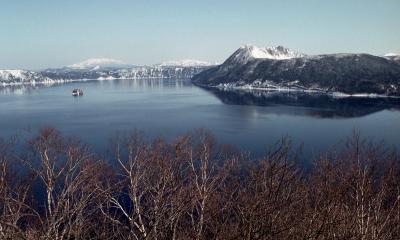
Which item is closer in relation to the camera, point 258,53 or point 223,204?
point 223,204

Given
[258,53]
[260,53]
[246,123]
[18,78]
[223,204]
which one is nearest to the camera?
[223,204]

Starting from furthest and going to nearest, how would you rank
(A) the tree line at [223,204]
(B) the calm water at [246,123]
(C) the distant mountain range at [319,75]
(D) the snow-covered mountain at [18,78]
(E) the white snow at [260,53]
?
(D) the snow-covered mountain at [18,78] → (E) the white snow at [260,53] → (C) the distant mountain range at [319,75] → (B) the calm water at [246,123] → (A) the tree line at [223,204]

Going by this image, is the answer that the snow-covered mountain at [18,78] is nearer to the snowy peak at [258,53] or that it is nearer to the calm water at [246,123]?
the snowy peak at [258,53]

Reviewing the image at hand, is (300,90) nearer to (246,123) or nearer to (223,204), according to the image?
(246,123)

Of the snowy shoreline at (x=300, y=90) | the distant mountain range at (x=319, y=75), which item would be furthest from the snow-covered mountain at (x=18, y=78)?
the snowy shoreline at (x=300, y=90)

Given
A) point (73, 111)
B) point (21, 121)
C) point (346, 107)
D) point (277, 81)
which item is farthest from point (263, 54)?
point (21, 121)

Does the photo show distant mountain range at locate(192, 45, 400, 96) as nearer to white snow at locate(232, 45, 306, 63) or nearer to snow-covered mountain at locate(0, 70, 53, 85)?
white snow at locate(232, 45, 306, 63)

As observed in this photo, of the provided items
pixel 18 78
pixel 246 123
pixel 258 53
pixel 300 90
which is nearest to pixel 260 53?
pixel 258 53
